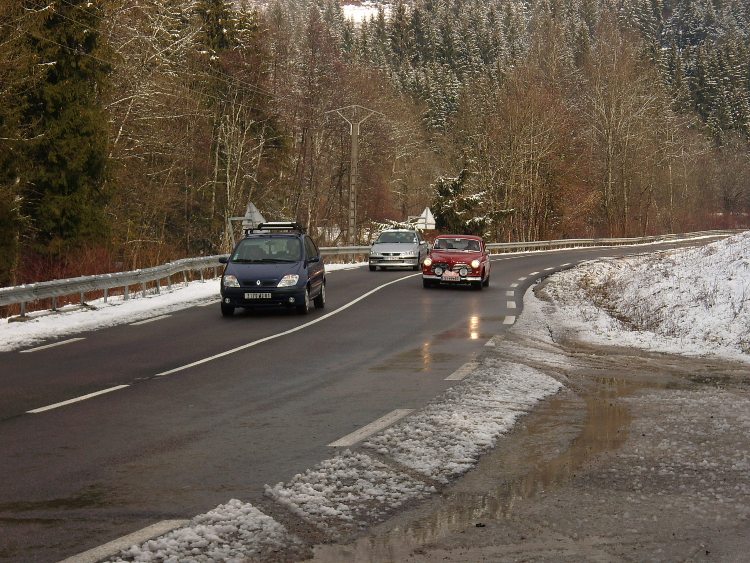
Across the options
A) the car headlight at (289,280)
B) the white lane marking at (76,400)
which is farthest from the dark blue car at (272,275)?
the white lane marking at (76,400)

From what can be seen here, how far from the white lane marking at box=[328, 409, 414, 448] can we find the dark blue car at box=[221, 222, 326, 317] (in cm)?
1060

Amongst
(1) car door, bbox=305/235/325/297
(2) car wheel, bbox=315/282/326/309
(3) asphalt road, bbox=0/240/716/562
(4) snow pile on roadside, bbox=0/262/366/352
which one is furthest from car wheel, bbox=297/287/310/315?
(4) snow pile on roadside, bbox=0/262/366/352

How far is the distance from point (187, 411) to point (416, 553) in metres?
4.88

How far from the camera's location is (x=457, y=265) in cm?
2727

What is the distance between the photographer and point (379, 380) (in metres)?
11.3

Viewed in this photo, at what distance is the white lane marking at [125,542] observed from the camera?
471 centimetres

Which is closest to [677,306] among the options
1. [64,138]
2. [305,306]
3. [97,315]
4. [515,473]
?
[305,306]

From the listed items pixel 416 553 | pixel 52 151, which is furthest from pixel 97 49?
pixel 416 553

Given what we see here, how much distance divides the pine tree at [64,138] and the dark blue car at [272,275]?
11.3m

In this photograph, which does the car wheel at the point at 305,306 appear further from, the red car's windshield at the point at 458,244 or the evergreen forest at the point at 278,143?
the red car's windshield at the point at 458,244

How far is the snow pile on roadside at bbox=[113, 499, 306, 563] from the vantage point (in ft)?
15.6

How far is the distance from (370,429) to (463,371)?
381 cm

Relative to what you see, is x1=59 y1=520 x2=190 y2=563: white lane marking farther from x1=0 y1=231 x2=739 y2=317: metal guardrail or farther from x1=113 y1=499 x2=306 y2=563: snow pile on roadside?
x1=0 y1=231 x2=739 y2=317: metal guardrail

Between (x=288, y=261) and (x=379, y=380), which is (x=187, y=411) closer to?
(x=379, y=380)
